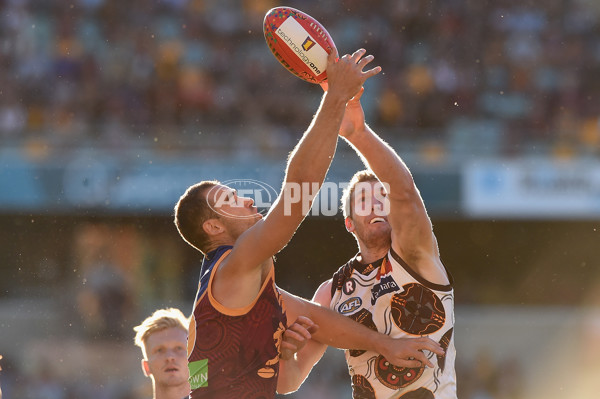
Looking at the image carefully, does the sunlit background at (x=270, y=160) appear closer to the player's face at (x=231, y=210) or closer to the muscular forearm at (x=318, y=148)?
the player's face at (x=231, y=210)

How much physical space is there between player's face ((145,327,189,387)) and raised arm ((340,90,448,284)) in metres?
1.90

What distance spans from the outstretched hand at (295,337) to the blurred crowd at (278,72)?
996 centimetres

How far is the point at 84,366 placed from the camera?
13.9 metres

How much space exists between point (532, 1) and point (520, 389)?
750cm

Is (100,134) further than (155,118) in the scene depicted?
No

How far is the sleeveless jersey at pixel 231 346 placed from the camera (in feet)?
13.0

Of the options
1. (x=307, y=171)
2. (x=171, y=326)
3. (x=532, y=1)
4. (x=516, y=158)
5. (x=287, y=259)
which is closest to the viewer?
(x=307, y=171)

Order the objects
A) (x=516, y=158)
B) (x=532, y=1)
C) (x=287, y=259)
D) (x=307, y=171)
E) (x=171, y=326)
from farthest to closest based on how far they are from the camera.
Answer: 1. (x=532, y=1)
2. (x=287, y=259)
3. (x=516, y=158)
4. (x=171, y=326)
5. (x=307, y=171)

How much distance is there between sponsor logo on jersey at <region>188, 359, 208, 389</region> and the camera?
401 centimetres

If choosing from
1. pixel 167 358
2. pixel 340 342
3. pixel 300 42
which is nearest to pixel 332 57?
pixel 300 42

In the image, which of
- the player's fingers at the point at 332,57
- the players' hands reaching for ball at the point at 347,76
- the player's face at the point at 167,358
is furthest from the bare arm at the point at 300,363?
the players' hands reaching for ball at the point at 347,76

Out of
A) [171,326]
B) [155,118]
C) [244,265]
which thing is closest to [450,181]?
[155,118]

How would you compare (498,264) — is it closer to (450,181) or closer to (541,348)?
(541,348)

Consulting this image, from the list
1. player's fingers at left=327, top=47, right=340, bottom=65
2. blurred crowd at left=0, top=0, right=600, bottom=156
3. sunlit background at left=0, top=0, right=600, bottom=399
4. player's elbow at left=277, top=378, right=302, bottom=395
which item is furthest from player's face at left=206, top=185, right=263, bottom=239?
blurred crowd at left=0, top=0, right=600, bottom=156
